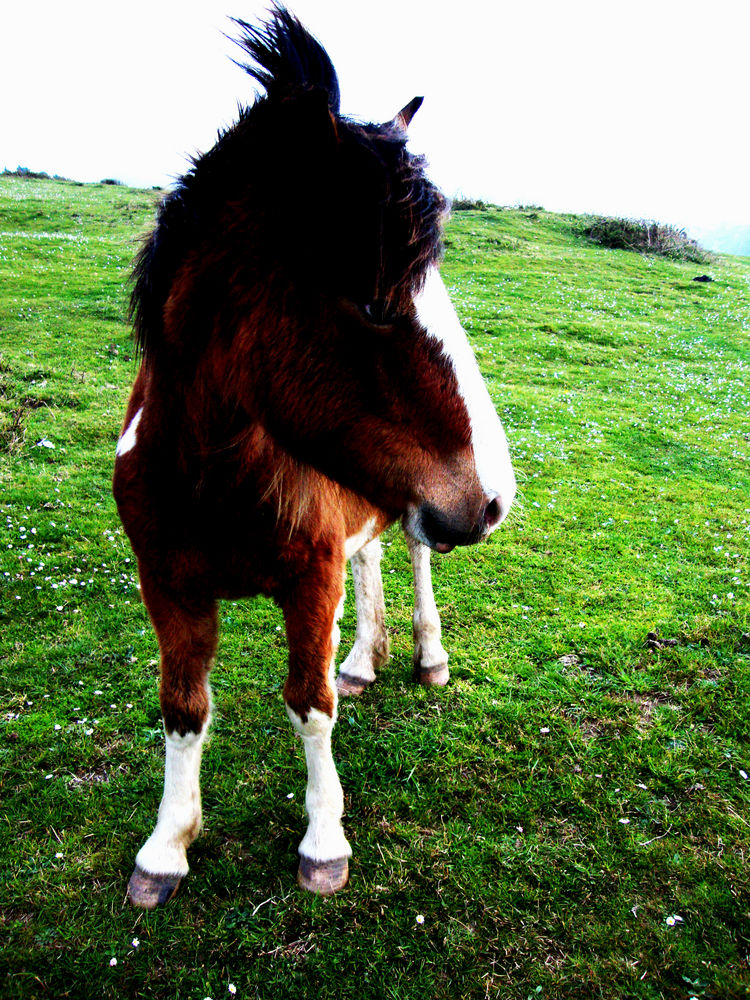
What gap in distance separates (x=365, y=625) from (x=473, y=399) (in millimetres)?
3134

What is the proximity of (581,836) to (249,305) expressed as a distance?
3.50 meters

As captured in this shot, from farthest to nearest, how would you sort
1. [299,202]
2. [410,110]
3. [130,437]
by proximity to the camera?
[130,437] < [410,110] < [299,202]

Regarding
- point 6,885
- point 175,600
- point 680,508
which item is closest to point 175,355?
point 175,600

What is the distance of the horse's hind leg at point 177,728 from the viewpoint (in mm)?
3072

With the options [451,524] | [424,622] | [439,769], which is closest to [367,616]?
[424,622]

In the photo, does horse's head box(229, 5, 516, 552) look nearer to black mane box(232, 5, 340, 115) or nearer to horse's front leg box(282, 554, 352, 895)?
black mane box(232, 5, 340, 115)

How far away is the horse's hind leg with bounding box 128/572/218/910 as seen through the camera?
121 inches

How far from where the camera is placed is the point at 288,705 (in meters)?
3.23

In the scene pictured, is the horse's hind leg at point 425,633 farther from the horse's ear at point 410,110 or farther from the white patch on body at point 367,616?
the horse's ear at point 410,110

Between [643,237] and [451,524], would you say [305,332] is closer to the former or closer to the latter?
[451,524]

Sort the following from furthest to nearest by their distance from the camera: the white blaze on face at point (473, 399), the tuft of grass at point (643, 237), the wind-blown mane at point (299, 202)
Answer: the tuft of grass at point (643, 237) < the white blaze on face at point (473, 399) < the wind-blown mane at point (299, 202)

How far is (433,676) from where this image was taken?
193 inches

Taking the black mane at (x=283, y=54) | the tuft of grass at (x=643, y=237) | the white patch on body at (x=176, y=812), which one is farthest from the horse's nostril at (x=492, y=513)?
the tuft of grass at (x=643, y=237)

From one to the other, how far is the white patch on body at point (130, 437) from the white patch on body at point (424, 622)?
244 cm
